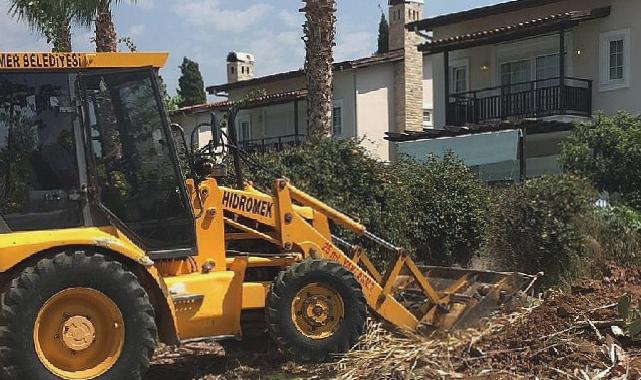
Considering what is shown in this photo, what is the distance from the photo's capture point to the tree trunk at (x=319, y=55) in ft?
46.4

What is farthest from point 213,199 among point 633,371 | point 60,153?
point 633,371

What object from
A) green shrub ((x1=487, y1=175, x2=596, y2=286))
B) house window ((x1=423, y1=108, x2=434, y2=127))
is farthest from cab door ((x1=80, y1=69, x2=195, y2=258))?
house window ((x1=423, y1=108, x2=434, y2=127))

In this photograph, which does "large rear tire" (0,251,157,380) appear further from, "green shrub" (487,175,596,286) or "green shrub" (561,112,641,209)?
"green shrub" (561,112,641,209)

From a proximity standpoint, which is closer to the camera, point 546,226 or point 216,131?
point 216,131

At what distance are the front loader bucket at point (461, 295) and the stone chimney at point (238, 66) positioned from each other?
3242cm

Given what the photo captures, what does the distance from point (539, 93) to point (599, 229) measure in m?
12.4

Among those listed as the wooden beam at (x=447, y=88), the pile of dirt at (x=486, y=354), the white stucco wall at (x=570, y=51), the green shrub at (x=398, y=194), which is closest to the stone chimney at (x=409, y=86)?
the white stucco wall at (x=570, y=51)

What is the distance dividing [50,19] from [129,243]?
13.9 metres

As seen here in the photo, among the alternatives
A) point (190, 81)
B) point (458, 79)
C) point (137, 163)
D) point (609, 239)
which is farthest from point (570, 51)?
point (190, 81)

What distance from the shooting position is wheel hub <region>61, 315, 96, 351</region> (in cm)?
574

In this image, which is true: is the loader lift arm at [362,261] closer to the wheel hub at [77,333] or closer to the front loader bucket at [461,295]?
the front loader bucket at [461,295]

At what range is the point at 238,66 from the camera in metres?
39.6

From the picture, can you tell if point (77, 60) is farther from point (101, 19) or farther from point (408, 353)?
point (101, 19)

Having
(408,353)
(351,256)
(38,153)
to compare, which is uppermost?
(38,153)
